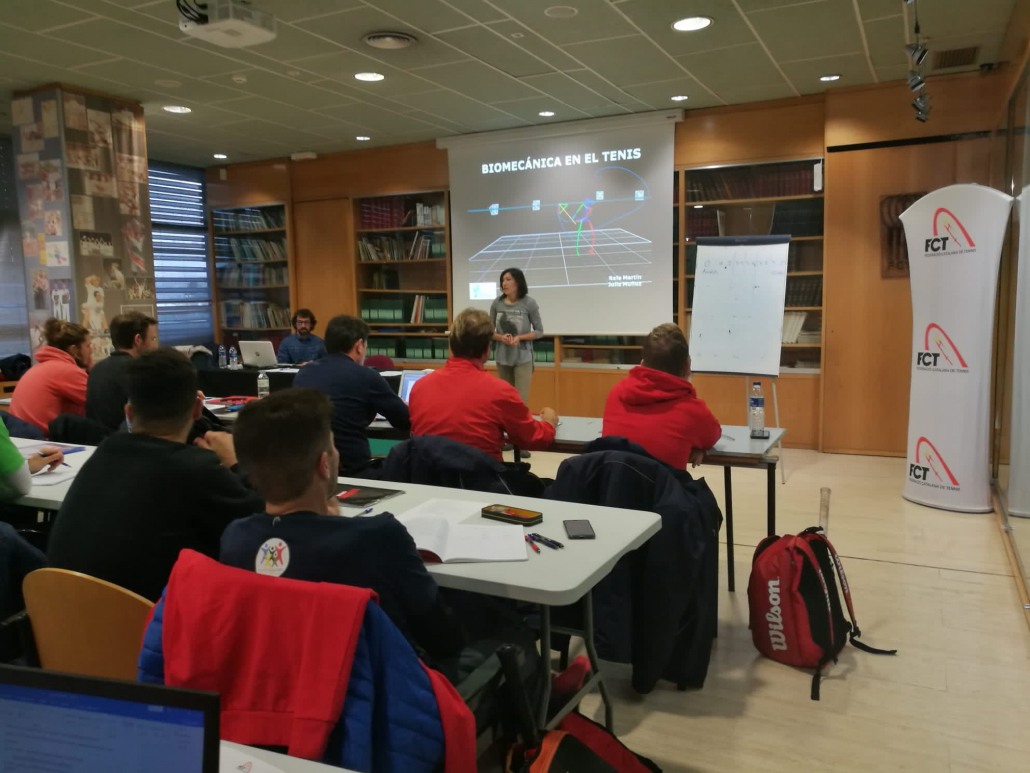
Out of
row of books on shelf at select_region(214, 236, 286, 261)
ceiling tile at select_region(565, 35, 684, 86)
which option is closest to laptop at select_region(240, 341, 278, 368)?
row of books on shelf at select_region(214, 236, 286, 261)

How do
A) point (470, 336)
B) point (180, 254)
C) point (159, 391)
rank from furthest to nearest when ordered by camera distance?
1. point (180, 254)
2. point (470, 336)
3. point (159, 391)

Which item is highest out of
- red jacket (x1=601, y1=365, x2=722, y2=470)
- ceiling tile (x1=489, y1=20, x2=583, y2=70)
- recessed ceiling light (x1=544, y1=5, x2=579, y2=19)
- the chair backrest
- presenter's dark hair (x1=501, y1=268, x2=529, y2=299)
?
ceiling tile (x1=489, y1=20, x2=583, y2=70)

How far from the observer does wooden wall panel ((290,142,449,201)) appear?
26.2 ft

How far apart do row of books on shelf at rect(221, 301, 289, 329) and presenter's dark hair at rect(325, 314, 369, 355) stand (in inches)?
231

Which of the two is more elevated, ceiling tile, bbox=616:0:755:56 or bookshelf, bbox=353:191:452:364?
ceiling tile, bbox=616:0:755:56

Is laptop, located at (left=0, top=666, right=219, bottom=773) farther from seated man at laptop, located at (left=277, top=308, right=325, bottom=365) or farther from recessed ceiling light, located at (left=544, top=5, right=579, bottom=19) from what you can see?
seated man at laptop, located at (left=277, top=308, right=325, bottom=365)

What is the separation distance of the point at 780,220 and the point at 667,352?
4.30 m

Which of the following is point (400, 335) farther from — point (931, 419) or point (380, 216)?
point (931, 419)

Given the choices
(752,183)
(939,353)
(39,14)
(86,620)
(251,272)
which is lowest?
(86,620)

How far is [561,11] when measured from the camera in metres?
4.35

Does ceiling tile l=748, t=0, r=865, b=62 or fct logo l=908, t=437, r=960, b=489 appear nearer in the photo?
ceiling tile l=748, t=0, r=865, b=62

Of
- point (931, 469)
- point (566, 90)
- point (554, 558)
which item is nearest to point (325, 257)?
point (566, 90)

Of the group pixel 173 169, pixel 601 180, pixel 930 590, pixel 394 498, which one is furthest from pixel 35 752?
pixel 173 169

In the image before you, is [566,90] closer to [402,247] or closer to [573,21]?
[573,21]
